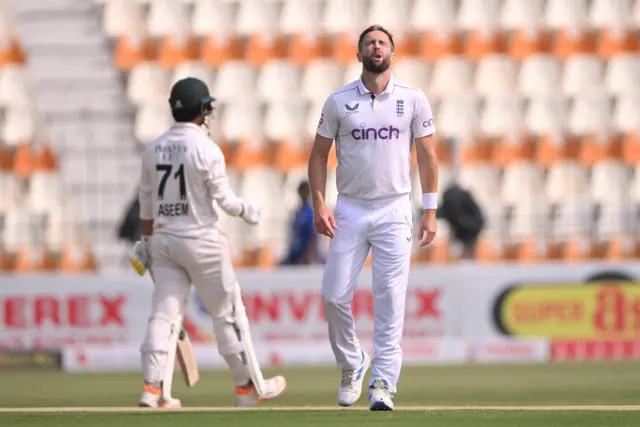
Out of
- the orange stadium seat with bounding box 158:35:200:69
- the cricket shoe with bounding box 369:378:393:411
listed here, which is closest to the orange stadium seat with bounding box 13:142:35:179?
the orange stadium seat with bounding box 158:35:200:69

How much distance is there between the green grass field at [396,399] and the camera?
21.7ft

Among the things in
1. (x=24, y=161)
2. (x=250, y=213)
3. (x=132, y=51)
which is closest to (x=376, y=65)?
(x=250, y=213)

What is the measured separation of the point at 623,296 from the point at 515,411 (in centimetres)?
723

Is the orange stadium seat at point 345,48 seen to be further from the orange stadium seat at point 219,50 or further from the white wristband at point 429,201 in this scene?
the white wristband at point 429,201

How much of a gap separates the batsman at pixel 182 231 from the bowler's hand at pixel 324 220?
631mm

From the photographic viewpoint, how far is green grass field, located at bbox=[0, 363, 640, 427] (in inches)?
261

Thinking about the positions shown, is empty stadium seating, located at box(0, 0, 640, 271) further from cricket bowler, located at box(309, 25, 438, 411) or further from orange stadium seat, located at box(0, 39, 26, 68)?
cricket bowler, located at box(309, 25, 438, 411)

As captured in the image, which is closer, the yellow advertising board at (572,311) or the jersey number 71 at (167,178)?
the jersey number 71 at (167,178)

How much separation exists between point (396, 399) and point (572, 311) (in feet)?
17.5

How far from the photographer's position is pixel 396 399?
9156mm

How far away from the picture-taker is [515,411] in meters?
6.98

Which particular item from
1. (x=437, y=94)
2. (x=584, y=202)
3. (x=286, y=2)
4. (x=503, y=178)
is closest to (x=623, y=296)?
(x=584, y=202)

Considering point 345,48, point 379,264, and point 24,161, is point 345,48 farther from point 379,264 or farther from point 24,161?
point 379,264

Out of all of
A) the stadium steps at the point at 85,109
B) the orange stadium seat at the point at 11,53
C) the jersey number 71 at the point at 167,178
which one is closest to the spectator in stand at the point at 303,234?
the stadium steps at the point at 85,109
